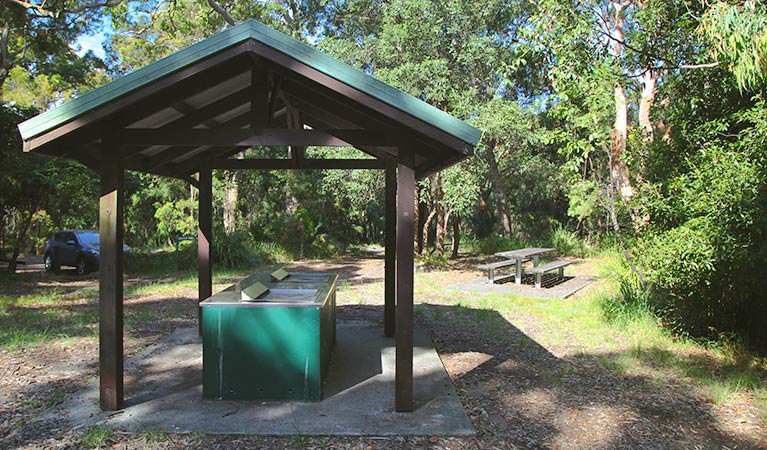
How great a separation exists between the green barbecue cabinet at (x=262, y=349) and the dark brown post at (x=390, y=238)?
235cm

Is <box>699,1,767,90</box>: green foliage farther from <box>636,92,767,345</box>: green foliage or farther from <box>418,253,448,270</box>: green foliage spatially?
<box>418,253,448,270</box>: green foliage

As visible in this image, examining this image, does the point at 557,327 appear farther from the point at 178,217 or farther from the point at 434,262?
the point at 178,217

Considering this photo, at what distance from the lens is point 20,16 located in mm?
11664

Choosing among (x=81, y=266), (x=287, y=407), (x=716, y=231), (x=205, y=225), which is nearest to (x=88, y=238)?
(x=81, y=266)

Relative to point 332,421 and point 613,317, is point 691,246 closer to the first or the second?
point 613,317

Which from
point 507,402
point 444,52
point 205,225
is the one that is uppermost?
point 444,52

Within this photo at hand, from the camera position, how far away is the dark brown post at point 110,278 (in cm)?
450

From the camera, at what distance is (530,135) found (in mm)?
14062

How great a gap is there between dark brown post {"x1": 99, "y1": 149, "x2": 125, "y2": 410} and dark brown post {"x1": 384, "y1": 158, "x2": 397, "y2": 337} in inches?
132

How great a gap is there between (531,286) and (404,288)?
8998mm

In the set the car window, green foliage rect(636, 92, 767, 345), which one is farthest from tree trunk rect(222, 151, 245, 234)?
green foliage rect(636, 92, 767, 345)

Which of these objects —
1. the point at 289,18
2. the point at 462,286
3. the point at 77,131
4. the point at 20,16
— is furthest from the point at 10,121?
the point at 289,18

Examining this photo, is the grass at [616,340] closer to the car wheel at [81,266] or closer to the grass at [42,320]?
the grass at [42,320]

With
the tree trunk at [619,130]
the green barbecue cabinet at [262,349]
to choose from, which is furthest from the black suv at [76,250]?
the tree trunk at [619,130]
